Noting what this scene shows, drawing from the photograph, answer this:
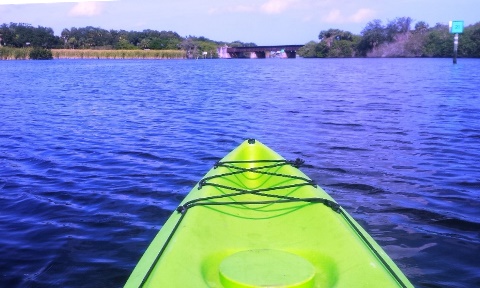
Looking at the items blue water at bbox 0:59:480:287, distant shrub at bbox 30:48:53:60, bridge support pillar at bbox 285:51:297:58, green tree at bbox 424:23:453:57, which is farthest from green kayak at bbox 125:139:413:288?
bridge support pillar at bbox 285:51:297:58

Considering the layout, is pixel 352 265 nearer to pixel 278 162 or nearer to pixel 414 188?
pixel 278 162

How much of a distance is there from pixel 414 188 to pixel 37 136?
8.90 m

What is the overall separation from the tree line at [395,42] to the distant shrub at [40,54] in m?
65.9

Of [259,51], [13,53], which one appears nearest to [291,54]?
[259,51]

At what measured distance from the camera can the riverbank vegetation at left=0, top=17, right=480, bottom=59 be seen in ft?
313

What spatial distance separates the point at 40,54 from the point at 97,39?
117 ft

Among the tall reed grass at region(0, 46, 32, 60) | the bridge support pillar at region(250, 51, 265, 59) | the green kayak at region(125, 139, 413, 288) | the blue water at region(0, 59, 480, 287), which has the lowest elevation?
the blue water at region(0, 59, 480, 287)

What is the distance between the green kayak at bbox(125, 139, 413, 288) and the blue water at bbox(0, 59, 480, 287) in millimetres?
1175

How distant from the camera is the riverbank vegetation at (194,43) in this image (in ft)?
313

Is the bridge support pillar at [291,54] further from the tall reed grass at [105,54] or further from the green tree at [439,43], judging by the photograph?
the green tree at [439,43]

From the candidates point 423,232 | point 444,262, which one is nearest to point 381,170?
point 423,232

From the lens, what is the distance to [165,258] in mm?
3270

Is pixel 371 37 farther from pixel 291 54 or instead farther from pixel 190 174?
pixel 190 174

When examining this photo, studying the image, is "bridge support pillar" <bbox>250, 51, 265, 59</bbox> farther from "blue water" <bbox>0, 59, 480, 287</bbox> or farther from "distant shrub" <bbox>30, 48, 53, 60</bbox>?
"blue water" <bbox>0, 59, 480, 287</bbox>
